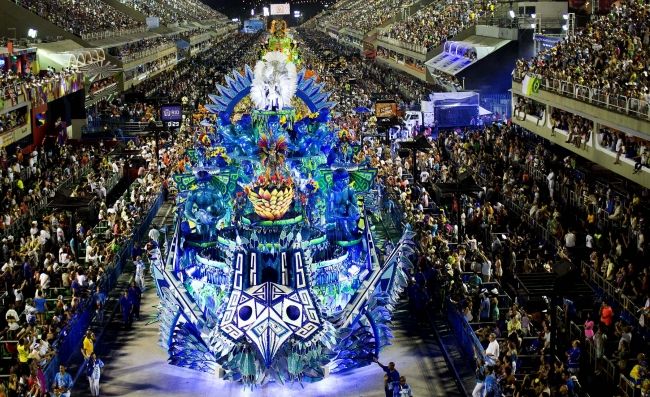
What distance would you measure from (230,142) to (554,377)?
45.7 feet

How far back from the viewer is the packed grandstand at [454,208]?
21250 millimetres

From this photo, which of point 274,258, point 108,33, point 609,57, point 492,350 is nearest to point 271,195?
point 274,258

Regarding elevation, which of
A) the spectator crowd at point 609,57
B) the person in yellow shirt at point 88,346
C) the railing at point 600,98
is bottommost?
the person in yellow shirt at point 88,346

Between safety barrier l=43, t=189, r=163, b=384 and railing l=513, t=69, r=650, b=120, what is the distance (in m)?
15.1

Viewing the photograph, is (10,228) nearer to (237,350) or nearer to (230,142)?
(230,142)

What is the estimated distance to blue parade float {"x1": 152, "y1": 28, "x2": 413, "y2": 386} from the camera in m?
20.4

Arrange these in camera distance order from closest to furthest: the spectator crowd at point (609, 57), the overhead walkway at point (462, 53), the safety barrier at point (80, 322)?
the safety barrier at point (80, 322)
the spectator crowd at point (609, 57)
the overhead walkway at point (462, 53)

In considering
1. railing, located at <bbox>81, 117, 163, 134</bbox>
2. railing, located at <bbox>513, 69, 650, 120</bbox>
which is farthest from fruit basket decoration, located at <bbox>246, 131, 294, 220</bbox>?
railing, located at <bbox>81, 117, 163, 134</bbox>

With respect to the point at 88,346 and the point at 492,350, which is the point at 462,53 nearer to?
the point at 492,350

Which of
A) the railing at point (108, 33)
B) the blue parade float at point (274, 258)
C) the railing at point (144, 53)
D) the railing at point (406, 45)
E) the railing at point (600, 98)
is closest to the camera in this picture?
the blue parade float at point (274, 258)

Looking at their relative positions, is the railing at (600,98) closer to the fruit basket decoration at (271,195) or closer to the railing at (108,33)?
the fruit basket decoration at (271,195)

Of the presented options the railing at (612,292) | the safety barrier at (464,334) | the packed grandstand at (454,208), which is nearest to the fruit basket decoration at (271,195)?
the packed grandstand at (454,208)

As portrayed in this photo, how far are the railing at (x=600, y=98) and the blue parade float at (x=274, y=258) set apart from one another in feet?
29.1

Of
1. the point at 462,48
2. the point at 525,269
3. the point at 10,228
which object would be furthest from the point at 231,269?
the point at 462,48
